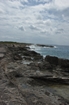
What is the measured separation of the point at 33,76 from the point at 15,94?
660cm

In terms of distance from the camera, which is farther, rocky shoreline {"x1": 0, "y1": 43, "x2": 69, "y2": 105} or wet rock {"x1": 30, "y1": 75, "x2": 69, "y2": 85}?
wet rock {"x1": 30, "y1": 75, "x2": 69, "y2": 85}

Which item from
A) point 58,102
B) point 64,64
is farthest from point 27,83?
point 64,64

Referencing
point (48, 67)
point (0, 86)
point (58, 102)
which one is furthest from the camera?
point (48, 67)

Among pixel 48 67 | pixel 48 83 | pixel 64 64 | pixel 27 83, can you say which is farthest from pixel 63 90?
pixel 64 64

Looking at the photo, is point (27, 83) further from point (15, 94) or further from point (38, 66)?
point (38, 66)

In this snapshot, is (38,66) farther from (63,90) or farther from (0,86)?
(0,86)

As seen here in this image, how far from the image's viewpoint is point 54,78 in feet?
42.3

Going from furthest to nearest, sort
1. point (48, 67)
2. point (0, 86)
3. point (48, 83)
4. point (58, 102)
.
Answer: point (48, 67), point (48, 83), point (58, 102), point (0, 86)

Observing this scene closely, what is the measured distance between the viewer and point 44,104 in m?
7.03

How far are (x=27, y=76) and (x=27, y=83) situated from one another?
72.3 inches

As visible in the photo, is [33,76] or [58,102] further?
[33,76]

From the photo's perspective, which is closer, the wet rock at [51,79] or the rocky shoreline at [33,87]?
the rocky shoreline at [33,87]

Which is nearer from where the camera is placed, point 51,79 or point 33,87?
point 33,87

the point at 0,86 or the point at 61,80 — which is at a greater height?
the point at 0,86
